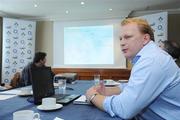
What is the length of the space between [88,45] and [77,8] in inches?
49.2

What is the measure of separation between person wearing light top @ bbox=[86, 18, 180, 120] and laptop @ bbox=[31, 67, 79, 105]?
1.67 feet

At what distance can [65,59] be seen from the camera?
6.95 m

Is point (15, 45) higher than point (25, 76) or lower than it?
higher

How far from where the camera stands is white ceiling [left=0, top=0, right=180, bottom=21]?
5.41m

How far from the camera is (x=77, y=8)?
19.8 feet

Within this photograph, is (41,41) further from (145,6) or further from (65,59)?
(145,6)

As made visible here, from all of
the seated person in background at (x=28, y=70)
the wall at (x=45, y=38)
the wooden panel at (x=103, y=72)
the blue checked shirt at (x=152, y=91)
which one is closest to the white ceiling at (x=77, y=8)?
the wall at (x=45, y=38)

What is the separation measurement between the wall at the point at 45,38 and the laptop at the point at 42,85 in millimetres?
Result: 5390

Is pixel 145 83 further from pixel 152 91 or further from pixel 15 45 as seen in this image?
pixel 15 45

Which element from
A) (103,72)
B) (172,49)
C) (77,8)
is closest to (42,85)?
(172,49)

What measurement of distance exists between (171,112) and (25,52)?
6092 mm

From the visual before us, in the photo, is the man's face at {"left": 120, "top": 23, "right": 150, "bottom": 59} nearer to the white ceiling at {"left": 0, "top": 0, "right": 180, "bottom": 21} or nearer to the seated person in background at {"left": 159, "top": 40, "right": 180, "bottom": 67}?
the seated person in background at {"left": 159, "top": 40, "right": 180, "bottom": 67}

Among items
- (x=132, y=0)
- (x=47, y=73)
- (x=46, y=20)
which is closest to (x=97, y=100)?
(x=47, y=73)

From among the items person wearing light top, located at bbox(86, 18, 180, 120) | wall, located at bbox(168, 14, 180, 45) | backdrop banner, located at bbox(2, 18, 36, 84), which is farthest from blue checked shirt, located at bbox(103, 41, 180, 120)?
backdrop banner, located at bbox(2, 18, 36, 84)
